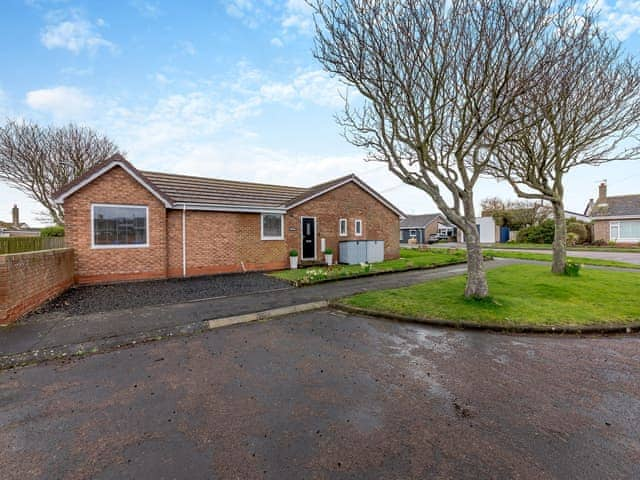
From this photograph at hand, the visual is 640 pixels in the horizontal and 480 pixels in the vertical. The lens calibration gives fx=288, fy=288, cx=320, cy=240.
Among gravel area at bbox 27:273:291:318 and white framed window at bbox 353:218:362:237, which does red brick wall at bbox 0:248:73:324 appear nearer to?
gravel area at bbox 27:273:291:318

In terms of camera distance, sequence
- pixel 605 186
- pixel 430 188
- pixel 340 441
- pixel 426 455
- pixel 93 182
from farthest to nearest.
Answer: pixel 605 186, pixel 93 182, pixel 430 188, pixel 340 441, pixel 426 455

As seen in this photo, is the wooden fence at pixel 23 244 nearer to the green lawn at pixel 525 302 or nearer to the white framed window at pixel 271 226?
the white framed window at pixel 271 226

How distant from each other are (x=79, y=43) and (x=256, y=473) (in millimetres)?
14516

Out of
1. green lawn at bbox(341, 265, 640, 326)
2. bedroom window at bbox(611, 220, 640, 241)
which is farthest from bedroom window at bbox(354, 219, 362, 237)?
bedroom window at bbox(611, 220, 640, 241)

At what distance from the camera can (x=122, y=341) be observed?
17.3ft

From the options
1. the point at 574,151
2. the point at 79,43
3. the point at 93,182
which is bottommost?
the point at 93,182

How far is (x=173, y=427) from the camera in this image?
289 cm

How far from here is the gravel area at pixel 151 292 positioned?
7.58 meters

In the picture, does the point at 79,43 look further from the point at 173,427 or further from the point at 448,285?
the point at 448,285

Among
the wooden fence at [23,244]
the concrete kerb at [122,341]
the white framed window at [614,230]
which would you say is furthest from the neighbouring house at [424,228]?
the wooden fence at [23,244]

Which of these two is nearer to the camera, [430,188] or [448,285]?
[430,188]

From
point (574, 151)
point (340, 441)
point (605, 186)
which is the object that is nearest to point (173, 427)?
point (340, 441)

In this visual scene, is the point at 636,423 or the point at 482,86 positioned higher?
the point at 482,86

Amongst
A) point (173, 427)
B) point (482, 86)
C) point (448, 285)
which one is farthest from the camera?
point (448, 285)
